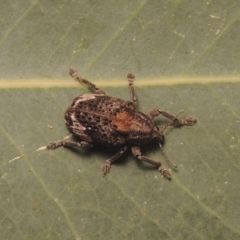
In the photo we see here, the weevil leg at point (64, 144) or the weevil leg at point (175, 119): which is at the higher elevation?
the weevil leg at point (175, 119)

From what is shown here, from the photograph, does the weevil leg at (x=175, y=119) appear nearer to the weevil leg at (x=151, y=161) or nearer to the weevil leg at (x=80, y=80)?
the weevil leg at (x=151, y=161)

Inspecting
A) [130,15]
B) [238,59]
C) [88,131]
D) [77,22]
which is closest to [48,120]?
[88,131]

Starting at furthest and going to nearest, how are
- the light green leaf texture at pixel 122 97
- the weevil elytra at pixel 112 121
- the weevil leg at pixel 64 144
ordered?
the weevil leg at pixel 64 144 < the weevil elytra at pixel 112 121 < the light green leaf texture at pixel 122 97

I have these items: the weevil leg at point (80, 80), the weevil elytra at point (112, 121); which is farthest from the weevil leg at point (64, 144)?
the weevil leg at point (80, 80)

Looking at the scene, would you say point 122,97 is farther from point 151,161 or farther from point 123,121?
point 151,161

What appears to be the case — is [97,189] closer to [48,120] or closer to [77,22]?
[48,120]

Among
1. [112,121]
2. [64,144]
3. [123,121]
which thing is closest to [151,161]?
[123,121]

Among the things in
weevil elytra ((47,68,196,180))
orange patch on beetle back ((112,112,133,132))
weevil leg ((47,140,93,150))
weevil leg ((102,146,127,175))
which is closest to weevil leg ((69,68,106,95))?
weevil elytra ((47,68,196,180))
